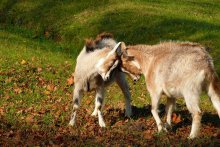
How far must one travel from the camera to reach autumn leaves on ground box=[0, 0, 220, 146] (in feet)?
39.3

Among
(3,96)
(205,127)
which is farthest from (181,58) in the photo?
(3,96)

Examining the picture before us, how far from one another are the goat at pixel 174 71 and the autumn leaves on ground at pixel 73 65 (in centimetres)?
82

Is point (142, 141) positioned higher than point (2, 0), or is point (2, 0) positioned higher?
point (142, 141)

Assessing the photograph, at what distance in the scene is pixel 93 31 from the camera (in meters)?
29.2

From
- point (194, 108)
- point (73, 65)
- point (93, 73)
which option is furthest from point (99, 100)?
point (73, 65)

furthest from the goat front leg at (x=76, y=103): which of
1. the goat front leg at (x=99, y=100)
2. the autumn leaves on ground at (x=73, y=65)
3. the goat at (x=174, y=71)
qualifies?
the goat at (x=174, y=71)

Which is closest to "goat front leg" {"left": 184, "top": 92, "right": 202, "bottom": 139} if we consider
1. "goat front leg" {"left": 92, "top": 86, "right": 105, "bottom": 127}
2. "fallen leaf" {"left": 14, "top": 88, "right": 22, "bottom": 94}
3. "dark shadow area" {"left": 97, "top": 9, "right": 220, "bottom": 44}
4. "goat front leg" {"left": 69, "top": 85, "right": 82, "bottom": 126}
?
"goat front leg" {"left": 92, "top": 86, "right": 105, "bottom": 127}

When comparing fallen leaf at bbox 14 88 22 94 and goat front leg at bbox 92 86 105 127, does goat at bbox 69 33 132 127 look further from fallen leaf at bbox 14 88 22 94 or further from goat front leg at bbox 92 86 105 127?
fallen leaf at bbox 14 88 22 94

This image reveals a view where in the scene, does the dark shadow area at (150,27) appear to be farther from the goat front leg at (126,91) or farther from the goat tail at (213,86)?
the goat tail at (213,86)

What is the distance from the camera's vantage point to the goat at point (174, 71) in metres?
11.8

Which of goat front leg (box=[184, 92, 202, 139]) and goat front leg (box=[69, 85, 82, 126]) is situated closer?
goat front leg (box=[184, 92, 202, 139])

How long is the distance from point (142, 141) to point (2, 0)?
2684cm

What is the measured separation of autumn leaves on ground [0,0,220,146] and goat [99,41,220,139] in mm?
816

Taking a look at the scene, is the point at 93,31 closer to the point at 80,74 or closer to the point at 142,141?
the point at 80,74
